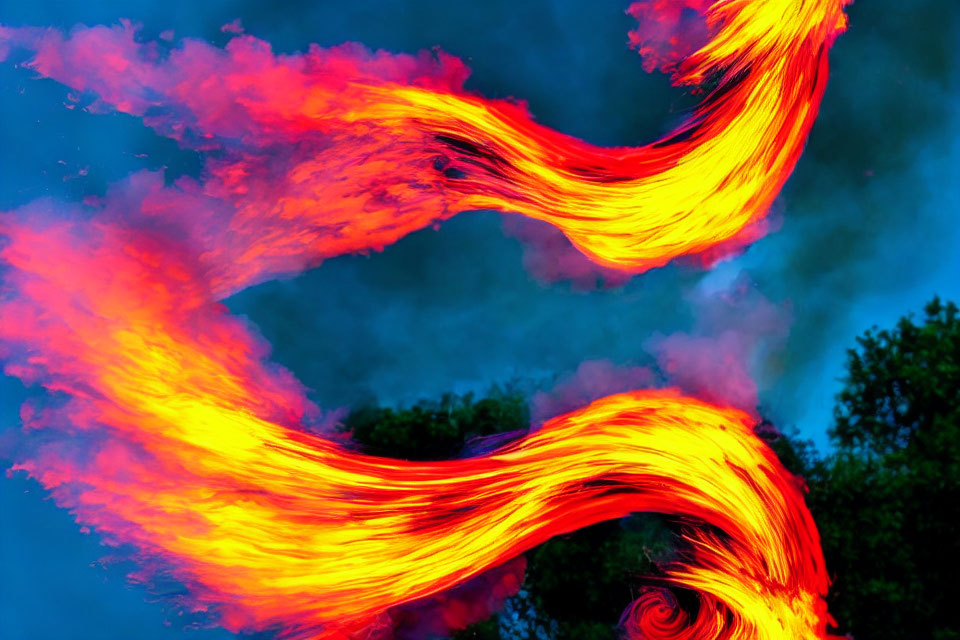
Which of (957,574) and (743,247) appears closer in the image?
(957,574)

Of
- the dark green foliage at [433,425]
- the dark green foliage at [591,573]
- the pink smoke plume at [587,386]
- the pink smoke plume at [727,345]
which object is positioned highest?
the pink smoke plume at [727,345]

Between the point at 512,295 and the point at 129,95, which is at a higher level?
the point at 129,95

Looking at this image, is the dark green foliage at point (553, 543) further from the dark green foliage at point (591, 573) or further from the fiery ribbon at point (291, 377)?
the fiery ribbon at point (291, 377)

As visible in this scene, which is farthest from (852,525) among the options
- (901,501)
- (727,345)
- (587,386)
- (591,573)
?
(587,386)

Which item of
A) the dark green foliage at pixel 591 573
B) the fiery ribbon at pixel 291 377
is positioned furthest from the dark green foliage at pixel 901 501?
the dark green foliage at pixel 591 573

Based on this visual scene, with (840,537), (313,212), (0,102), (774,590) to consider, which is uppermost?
(0,102)

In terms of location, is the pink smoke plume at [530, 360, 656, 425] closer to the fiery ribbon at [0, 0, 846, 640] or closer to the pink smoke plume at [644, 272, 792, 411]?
the fiery ribbon at [0, 0, 846, 640]

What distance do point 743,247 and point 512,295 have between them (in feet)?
5.38

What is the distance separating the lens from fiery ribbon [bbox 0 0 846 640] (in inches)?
158

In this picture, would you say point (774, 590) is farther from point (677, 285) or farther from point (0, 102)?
point (0, 102)

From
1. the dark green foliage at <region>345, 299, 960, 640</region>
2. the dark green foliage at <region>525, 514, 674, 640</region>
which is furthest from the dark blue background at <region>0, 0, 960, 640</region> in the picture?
the dark green foliage at <region>525, 514, 674, 640</region>

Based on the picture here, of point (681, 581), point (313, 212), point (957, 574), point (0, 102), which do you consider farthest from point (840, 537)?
point (0, 102)

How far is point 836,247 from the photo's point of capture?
173 inches

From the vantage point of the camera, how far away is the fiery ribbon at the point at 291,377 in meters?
4.01
